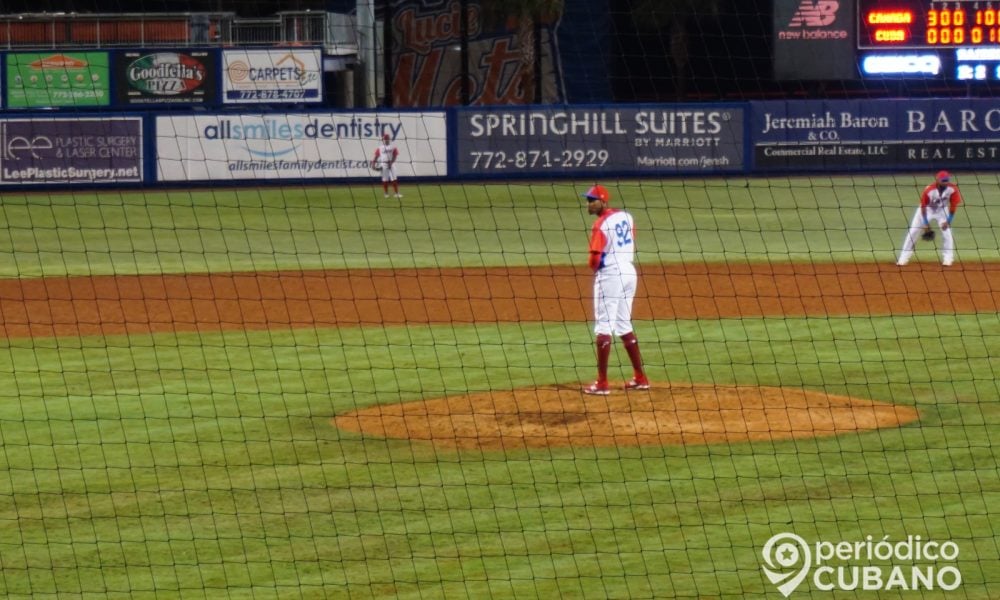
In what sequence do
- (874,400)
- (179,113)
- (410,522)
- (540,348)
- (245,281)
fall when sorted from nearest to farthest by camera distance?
(410,522) < (874,400) < (540,348) < (245,281) < (179,113)

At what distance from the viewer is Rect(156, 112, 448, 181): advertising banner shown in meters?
34.4

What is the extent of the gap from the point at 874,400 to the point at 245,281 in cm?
1108

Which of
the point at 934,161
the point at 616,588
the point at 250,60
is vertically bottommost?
the point at 616,588

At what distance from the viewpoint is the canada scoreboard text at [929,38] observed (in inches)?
1189

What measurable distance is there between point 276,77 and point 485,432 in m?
29.8

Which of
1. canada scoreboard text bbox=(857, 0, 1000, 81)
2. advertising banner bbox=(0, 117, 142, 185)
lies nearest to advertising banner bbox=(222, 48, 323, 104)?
advertising banner bbox=(0, 117, 142, 185)

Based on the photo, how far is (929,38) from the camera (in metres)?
30.2

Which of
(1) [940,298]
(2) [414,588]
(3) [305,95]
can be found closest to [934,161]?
(3) [305,95]

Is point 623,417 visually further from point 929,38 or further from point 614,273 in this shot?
point 929,38

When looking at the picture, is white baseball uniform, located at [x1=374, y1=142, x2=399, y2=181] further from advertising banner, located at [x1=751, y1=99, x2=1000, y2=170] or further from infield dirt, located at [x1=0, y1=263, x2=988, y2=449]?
infield dirt, located at [x1=0, y1=263, x2=988, y2=449]

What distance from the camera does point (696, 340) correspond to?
16.2 metres

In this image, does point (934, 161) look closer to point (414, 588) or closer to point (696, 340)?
point (696, 340)

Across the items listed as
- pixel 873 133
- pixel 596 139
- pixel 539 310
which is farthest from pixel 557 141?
pixel 539 310

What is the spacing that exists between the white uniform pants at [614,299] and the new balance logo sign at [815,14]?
20649 millimetres
